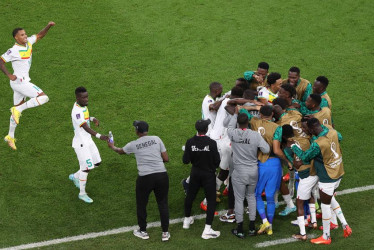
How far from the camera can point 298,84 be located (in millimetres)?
12500

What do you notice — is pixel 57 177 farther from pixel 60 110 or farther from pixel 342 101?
pixel 342 101

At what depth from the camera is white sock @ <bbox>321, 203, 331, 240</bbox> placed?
10375mm

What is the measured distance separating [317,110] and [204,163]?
232 centimetres

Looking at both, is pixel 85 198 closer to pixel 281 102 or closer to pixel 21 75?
pixel 21 75

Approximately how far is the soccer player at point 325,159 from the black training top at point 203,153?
1260 mm

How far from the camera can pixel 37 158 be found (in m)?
13.2

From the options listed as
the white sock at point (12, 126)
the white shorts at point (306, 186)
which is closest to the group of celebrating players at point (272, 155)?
the white shorts at point (306, 186)

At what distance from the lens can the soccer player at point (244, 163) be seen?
10.4 metres

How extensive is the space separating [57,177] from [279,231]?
4.48 m

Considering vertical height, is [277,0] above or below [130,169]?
above

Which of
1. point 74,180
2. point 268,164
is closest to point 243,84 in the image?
point 268,164

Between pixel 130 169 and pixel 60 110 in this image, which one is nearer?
pixel 130 169

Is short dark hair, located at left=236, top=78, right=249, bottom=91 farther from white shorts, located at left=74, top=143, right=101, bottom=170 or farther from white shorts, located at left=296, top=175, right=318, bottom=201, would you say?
white shorts, located at left=74, top=143, right=101, bottom=170

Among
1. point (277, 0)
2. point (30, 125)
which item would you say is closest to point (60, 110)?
point (30, 125)
